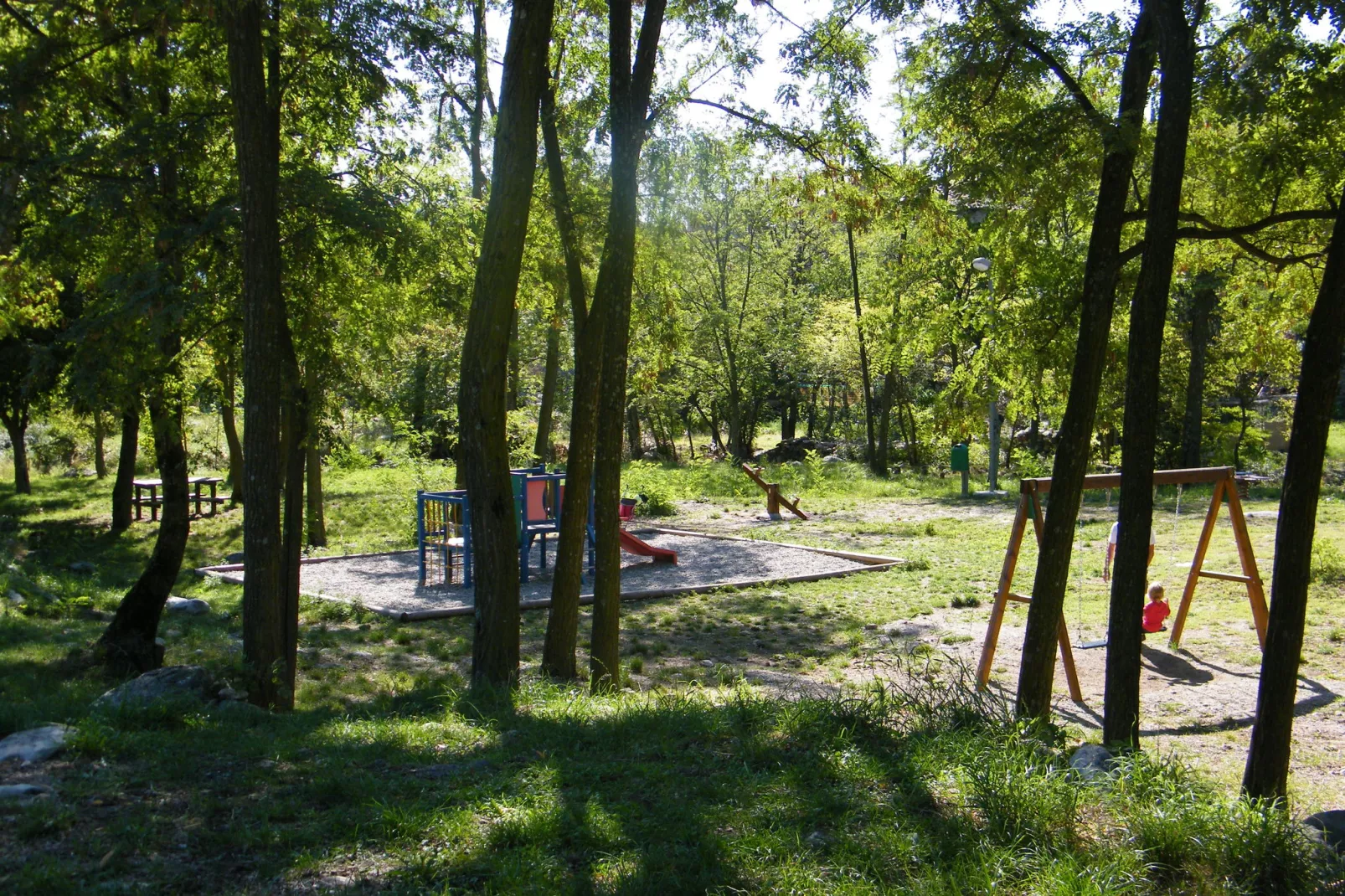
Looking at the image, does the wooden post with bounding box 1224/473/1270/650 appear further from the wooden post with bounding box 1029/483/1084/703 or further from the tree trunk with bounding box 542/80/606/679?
the tree trunk with bounding box 542/80/606/679

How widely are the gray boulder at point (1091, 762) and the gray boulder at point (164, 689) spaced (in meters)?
4.62

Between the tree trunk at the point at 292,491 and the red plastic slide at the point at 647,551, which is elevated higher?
the tree trunk at the point at 292,491

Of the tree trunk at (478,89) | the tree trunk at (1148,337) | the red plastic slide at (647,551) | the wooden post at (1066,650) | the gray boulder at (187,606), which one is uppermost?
the tree trunk at (478,89)

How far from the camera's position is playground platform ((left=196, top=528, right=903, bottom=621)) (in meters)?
12.3

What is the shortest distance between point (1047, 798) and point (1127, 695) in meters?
2.35

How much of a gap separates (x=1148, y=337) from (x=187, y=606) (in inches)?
399

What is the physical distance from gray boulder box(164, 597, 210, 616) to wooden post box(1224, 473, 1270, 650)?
410 inches

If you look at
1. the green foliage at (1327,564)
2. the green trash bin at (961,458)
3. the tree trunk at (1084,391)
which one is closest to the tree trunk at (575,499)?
the tree trunk at (1084,391)

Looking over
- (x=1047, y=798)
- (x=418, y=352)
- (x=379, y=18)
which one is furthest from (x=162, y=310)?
(x=418, y=352)

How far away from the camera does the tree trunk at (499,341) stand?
23.7ft

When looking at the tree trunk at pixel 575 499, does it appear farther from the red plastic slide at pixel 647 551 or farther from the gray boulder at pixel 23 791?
the red plastic slide at pixel 647 551

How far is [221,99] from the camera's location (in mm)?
9016

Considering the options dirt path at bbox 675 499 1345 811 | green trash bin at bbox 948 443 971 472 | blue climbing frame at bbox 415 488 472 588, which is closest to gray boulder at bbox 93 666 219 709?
dirt path at bbox 675 499 1345 811

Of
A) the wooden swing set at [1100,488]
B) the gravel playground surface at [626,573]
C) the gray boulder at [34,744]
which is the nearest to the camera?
the gray boulder at [34,744]
